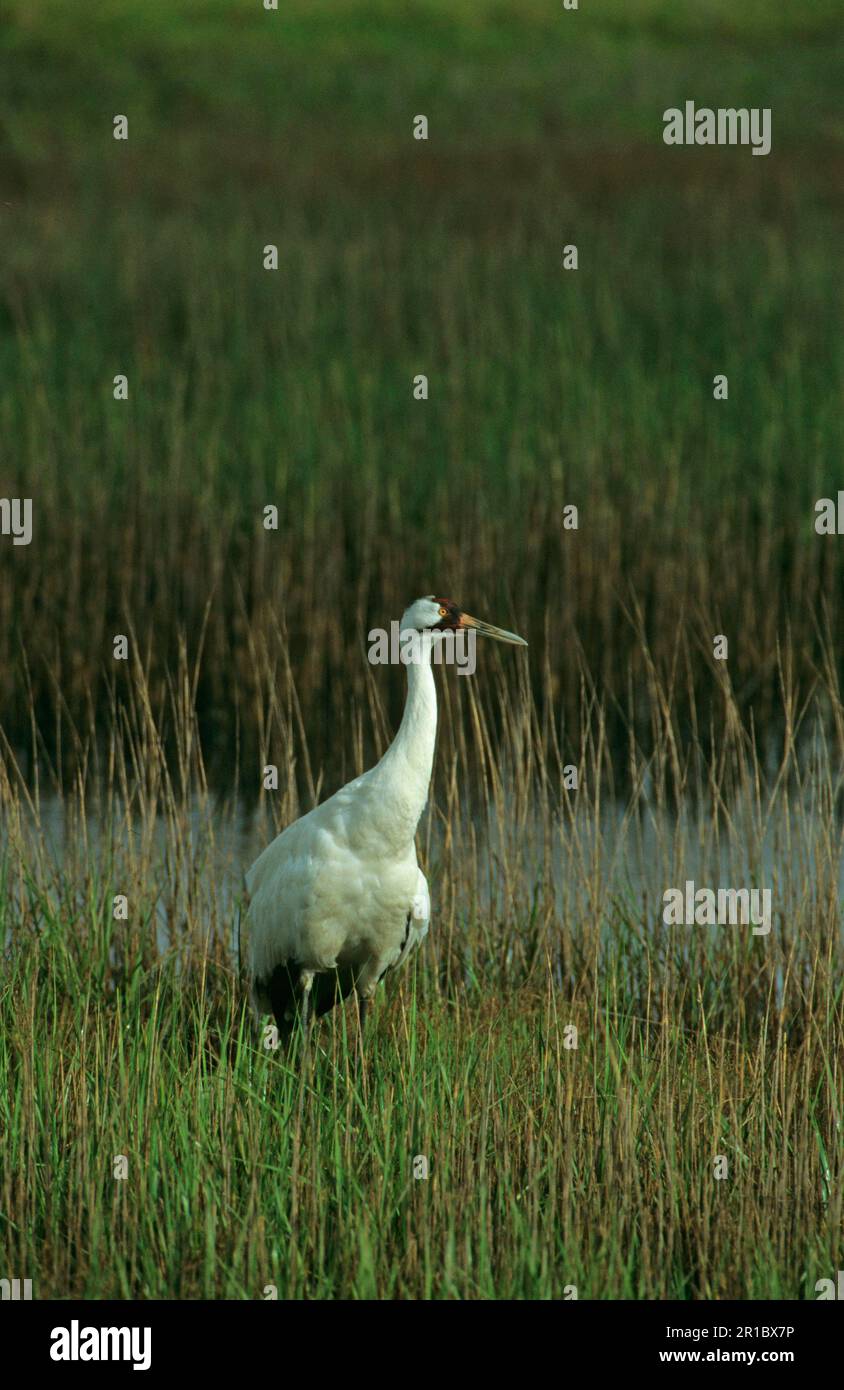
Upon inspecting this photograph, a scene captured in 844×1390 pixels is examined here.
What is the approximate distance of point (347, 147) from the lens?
2303 cm

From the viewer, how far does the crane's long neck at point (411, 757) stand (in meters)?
5.58

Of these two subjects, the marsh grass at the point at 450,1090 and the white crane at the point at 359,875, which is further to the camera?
the white crane at the point at 359,875

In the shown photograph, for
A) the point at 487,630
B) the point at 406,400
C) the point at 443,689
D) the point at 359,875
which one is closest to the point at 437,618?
the point at 487,630

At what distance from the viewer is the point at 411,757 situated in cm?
559

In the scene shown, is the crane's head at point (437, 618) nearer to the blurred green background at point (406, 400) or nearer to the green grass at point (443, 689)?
the green grass at point (443, 689)

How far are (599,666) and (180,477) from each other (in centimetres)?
273

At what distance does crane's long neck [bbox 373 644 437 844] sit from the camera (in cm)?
558

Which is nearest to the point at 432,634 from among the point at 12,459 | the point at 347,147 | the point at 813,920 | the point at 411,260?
the point at 813,920

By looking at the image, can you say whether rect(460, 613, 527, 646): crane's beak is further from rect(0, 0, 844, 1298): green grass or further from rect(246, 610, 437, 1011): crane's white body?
rect(0, 0, 844, 1298): green grass

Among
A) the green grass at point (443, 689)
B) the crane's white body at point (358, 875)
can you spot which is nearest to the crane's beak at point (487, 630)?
the crane's white body at point (358, 875)

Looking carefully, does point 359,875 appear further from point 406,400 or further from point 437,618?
point 406,400

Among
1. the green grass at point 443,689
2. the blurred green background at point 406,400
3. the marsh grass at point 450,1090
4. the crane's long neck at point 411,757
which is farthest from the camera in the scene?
the blurred green background at point 406,400

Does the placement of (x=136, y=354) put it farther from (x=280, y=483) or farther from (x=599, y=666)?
(x=599, y=666)

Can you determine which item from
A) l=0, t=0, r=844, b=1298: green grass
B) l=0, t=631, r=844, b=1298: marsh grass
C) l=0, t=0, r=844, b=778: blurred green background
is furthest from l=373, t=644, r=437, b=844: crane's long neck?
l=0, t=0, r=844, b=778: blurred green background
